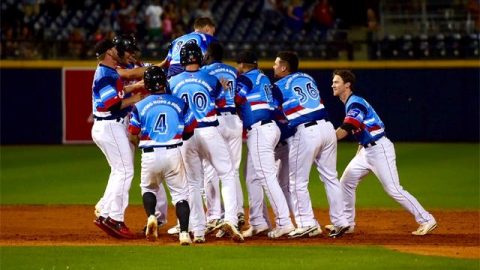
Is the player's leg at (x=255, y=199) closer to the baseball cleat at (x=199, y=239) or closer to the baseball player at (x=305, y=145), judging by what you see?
the baseball player at (x=305, y=145)

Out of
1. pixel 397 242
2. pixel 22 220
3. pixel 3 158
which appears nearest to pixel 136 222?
pixel 22 220

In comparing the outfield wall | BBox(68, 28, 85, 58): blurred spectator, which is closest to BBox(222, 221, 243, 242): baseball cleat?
the outfield wall

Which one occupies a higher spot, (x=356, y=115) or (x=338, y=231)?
(x=356, y=115)

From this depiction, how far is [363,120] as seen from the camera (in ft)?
36.4

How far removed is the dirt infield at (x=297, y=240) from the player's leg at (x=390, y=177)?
0.89 ft

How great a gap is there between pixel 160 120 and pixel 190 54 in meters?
0.82

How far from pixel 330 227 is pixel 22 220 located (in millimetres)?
4094

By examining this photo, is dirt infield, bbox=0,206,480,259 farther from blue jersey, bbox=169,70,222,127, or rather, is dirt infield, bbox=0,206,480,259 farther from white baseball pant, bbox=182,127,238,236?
blue jersey, bbox=169,70,222,127

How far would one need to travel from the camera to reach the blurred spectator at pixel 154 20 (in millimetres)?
22942

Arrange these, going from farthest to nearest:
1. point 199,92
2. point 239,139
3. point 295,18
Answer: point 295,18, point 239,139, point 199,92

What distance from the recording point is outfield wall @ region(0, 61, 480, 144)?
2223 centimetres

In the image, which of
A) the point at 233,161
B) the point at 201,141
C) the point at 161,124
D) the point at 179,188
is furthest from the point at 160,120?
the point at 233,161

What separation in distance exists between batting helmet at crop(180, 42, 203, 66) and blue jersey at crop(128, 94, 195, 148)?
1.56ft

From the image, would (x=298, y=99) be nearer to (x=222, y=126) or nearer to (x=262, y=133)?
(x=262, y=133)
